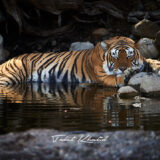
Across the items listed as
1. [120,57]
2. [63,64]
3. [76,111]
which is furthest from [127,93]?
[63,64]

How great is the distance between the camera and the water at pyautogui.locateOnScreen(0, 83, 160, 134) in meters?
4.47

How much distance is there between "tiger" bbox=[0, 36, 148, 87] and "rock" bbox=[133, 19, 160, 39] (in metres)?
3.13

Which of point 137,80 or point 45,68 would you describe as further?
point 45,68

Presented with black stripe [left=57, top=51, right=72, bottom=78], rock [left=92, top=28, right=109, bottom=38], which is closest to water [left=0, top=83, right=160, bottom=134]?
black stripe [left=57, top=51, right=72, bottom=78]

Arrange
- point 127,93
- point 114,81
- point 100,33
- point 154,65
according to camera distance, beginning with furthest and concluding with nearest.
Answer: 1. point 100,33
2. point 154,65
3. point 114,81
4. point 127,93

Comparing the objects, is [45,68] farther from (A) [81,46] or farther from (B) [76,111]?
(B) [76,111]

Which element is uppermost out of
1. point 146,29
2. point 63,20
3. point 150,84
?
point 63,20

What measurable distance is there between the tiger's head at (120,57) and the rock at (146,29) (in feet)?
10.8

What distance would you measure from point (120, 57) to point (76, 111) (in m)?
3.42

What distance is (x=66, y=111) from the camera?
17.7 feet

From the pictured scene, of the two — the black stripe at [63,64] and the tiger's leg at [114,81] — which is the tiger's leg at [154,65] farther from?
the black stripe at [63,64]

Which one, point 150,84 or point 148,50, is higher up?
point 148,50

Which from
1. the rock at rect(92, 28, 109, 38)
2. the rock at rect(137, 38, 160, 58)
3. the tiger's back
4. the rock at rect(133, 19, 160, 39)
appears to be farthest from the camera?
the rock at rect(92, 28, 109, 38)

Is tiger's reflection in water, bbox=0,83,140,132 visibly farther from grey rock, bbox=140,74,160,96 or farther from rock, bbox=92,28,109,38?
rock, bbox=92,28,109,38
